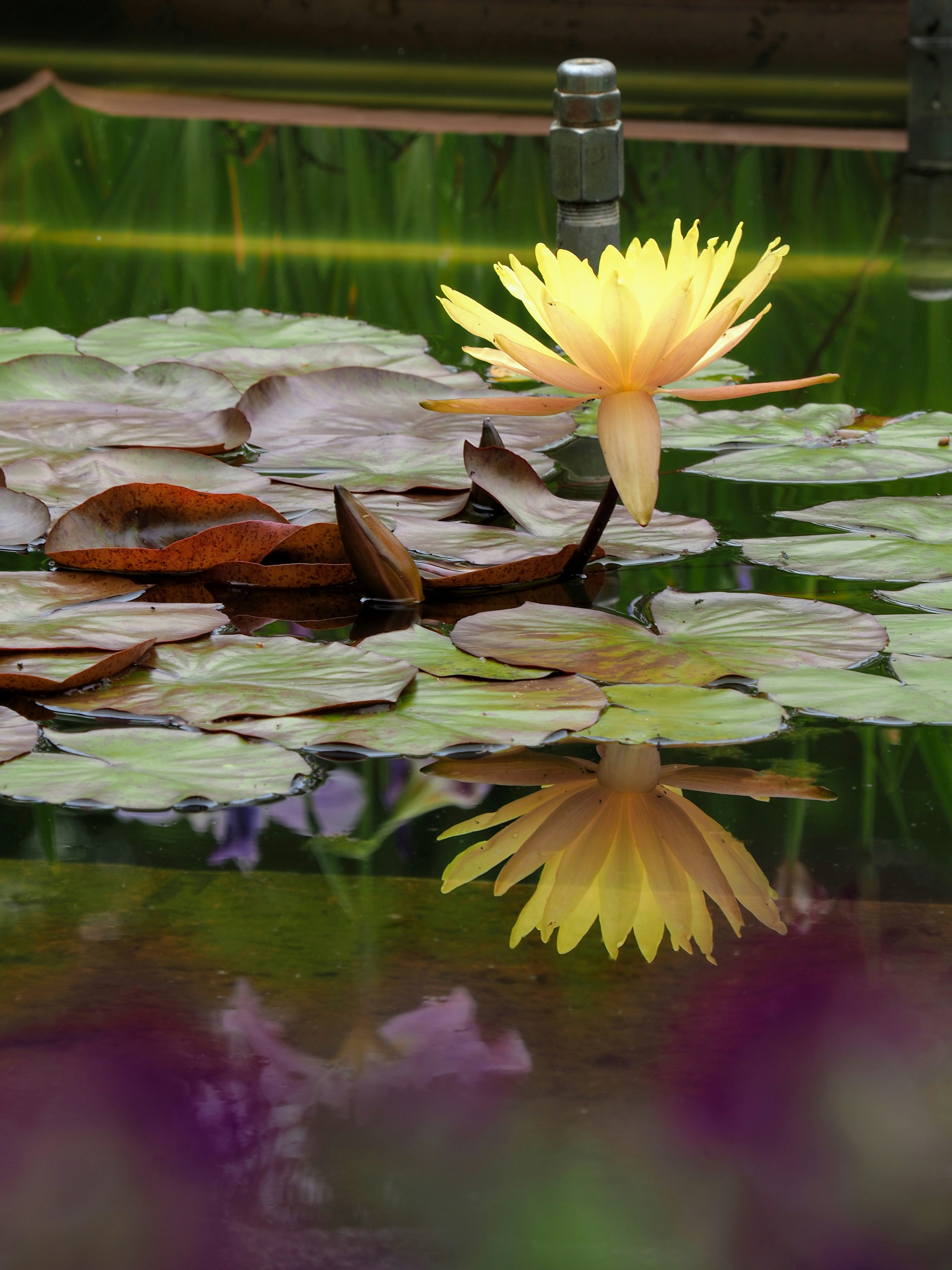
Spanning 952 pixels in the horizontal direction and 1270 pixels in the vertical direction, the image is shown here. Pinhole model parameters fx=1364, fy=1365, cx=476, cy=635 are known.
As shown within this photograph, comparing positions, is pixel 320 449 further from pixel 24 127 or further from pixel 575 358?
pixel 24 127

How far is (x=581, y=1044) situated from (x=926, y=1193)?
0.58 feet

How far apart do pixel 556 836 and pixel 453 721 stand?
0.51 feet

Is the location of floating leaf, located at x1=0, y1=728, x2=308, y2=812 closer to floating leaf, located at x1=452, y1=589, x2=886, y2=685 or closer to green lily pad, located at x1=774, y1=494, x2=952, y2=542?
floating leaf, located at x1=452, y1=589, x2=886, y2=685

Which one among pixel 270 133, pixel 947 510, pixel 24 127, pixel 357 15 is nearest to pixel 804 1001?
pixel 947 510

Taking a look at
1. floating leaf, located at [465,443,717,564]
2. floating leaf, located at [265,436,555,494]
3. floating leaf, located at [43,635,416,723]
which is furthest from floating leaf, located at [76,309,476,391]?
floating leaf, located at [43,635,416,723]

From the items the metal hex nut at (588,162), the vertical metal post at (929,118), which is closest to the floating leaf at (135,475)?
the metal hex nut at (588,162)

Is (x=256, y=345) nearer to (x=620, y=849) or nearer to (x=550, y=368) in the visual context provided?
(x=550, y=368)

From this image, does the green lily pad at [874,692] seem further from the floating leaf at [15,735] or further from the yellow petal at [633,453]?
the floating leaf at [15,735]

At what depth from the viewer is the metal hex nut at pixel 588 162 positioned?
212 centimetres

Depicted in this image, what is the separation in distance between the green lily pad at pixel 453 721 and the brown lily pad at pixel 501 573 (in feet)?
0.74

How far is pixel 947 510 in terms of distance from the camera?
146 centimetres

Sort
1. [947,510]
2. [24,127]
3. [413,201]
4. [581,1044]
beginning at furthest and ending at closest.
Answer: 1. [24,127]
2. [413,201]
3. [947,510]
4. [581,1044]

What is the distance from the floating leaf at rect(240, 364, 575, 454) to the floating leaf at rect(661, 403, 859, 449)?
15 cm

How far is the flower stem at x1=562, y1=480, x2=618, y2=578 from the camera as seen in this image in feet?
4.06
